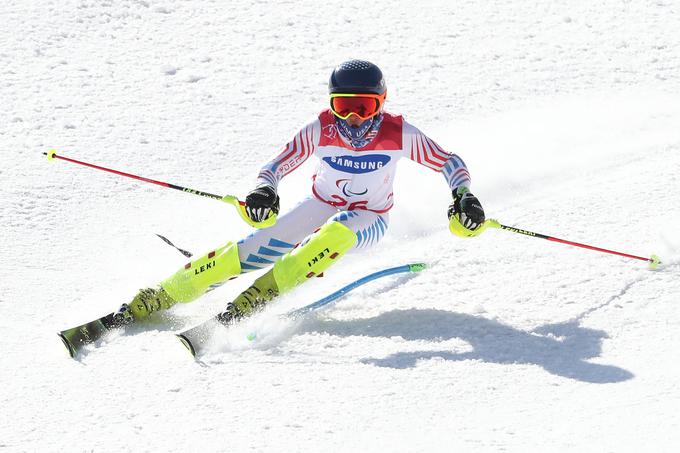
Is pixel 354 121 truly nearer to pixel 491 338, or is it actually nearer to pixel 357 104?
pixel 357 104

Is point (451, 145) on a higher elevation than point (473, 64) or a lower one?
lower

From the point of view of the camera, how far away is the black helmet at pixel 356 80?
5.70 m

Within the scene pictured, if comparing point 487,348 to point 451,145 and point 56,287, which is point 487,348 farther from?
point 451,145

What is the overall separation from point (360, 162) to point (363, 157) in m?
0.04

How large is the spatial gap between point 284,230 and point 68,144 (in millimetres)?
3784

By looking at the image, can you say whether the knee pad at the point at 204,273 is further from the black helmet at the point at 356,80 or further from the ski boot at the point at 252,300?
the black helmet at the point at 356,80

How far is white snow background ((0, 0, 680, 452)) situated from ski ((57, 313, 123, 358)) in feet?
0.23

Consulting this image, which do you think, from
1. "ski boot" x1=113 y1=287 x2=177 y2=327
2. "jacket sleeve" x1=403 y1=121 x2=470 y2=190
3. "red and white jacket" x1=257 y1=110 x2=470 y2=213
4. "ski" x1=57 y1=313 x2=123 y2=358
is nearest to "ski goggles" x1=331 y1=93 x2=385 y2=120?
"red and white jacket" x1=257 y1=110 x2=470 y2=213

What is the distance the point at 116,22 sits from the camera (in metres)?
11.5

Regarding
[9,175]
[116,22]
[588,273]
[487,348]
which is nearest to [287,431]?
[487,348]

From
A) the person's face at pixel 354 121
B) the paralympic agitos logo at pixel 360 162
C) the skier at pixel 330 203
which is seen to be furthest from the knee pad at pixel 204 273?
the person's face at pixel 354 121

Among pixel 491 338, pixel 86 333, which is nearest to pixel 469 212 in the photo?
pixel 491 338

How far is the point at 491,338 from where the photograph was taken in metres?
5.41

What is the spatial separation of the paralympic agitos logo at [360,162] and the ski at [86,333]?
5.18 feet
